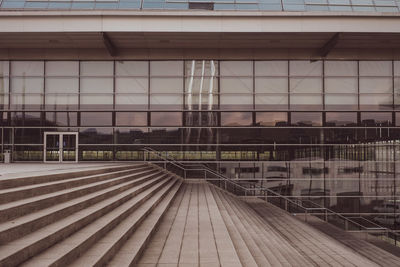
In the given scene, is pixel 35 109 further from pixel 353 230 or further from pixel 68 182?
pixel 353 230

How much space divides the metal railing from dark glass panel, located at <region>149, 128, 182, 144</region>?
62cm

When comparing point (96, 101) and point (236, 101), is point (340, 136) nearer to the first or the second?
point (236, 101)

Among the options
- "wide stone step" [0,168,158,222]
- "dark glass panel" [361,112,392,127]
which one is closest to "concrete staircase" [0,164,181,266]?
"wide stone step" [0,168,158,222]

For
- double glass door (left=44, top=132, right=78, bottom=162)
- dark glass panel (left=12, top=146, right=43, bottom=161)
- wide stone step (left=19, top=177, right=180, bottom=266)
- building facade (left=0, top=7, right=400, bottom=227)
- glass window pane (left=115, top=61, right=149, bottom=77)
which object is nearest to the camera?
wide stone step (left=19, top=177, right=180, bottom=266)

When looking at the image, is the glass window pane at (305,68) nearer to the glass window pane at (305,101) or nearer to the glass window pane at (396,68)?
the glass window pane at (305,101)

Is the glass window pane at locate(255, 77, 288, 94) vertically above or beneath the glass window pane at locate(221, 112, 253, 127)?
above

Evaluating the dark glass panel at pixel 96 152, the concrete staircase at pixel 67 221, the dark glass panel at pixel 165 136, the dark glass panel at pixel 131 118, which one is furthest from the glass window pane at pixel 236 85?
the concrete staircase at pixel 67 221

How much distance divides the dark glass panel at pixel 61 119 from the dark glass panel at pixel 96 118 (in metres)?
0.45

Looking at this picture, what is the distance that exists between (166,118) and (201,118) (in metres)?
1.98

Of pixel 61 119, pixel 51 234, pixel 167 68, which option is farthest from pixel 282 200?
pixel 51 234

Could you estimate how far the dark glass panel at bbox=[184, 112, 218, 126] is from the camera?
712 inches

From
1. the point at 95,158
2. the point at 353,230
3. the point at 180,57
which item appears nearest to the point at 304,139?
the point at 353,230

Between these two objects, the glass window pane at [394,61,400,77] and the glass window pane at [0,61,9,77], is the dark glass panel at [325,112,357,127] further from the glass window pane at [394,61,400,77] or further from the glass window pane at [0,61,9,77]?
the glass window pane at [0,61,9,77]

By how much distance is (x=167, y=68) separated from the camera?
18328mm
